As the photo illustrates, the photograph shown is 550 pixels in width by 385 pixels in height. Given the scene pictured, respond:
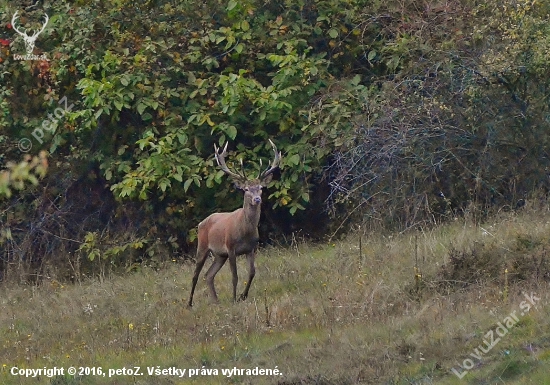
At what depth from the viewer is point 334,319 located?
38.9 ft

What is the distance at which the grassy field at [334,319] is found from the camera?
1020cm

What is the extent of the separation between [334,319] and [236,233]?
7.39 feet

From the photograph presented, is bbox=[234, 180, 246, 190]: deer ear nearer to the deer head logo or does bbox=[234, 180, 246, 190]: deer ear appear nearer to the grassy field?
the grassy field

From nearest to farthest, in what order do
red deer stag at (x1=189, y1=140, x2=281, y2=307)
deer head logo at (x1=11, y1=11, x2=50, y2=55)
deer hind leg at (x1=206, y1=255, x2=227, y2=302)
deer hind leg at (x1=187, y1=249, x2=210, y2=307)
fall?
red deer stag at (x1=189, y1=140, x2=281, y2=307), deer hind leg at (x1=187, y1=249, x2=210, y2=307), deer hind leg at (x1=206, y1=255, x2=227, y2=302), deer head logo at (x1=11, y1=11, x2=50, y2=55)

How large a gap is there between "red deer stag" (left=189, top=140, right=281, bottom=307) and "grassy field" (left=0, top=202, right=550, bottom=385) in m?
0.40

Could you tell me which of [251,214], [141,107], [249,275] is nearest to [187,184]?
[141,107]

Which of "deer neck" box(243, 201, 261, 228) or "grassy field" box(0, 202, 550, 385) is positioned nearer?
"grassy field" box(0, 202, 550, 385)

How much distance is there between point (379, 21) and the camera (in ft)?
57.8

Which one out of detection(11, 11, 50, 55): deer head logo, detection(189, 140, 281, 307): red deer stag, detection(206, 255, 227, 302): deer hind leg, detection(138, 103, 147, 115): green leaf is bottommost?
detection(206, 255, 227, 302): deer hind leg

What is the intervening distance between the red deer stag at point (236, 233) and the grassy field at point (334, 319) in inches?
15.6

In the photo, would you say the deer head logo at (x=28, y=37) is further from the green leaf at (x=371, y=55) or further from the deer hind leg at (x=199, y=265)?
the deer hind leg at (x=199, y=265)

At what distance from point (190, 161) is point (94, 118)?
5.53 ft

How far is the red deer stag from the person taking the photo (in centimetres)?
1336

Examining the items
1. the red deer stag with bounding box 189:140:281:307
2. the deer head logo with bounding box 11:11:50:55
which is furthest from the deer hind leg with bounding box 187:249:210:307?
the deer head logo with bounding box 11:11:50:55
